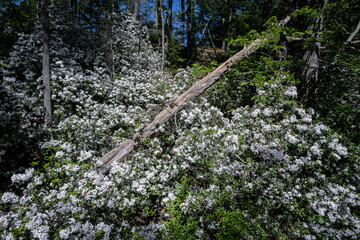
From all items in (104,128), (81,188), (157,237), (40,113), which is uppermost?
(40,113)

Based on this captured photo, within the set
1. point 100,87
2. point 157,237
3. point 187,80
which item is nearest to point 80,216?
point 157,237

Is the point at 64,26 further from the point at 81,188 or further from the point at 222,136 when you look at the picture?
the point at 222,136

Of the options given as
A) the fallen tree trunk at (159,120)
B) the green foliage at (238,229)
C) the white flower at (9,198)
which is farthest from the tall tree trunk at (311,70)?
the white flower at (9,198)

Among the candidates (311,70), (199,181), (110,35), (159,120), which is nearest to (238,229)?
(199,181)

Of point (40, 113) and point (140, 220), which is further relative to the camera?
point (40, 113)

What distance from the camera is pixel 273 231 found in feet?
9.57

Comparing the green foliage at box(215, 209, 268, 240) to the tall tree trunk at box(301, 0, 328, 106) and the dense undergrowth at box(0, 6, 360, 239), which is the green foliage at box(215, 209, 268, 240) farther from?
the tall tree trunk at box(301, 0, 328, 106)

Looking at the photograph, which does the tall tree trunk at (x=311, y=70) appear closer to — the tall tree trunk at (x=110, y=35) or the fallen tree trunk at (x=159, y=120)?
the fallen tree trunk at (x=159, y=120)

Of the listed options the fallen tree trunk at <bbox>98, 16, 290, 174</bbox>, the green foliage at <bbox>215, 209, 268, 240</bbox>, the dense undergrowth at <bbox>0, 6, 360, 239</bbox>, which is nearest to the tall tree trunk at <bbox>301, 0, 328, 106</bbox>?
the dense undergrowth at <bbox>0, 6, 360, 239</bbox>

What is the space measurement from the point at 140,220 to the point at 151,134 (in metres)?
2.29

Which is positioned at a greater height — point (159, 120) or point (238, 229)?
point (159, 120)

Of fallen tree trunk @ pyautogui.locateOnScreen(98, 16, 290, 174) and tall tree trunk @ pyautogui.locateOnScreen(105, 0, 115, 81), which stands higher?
tall tree trunk @ pyautogui.locateOnScreen(105, 0, 115, 81)

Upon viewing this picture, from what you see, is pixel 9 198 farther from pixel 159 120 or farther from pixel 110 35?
pixel 110 35

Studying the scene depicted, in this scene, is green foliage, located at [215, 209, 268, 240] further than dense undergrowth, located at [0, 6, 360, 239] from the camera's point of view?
No
